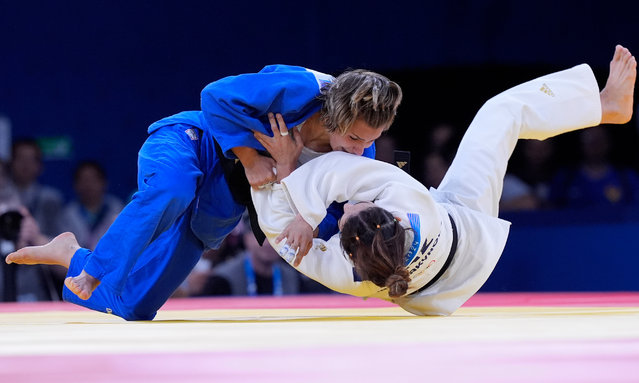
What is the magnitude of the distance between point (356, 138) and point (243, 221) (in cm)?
300

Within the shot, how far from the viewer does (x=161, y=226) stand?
2240 mm

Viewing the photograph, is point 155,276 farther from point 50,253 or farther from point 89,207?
point 89,207

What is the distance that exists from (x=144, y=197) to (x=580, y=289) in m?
3.29

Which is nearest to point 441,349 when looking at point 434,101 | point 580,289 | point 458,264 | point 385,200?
point 385,200

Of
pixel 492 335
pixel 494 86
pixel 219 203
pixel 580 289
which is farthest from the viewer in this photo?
pixel 494 86

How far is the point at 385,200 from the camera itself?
208cm

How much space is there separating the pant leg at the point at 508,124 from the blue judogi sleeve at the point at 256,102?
1.58ft

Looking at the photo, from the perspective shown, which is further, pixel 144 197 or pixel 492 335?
pixel 144 197

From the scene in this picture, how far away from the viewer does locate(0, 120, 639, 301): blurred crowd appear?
16.1 feet

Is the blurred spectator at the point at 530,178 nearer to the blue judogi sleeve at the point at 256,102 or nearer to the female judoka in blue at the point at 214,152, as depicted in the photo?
the female judoka in blue at the point at 214,152

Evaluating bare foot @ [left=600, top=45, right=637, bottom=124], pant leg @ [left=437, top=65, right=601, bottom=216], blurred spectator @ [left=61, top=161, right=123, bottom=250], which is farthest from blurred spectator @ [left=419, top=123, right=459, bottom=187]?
pant leg @ [left=437, top=65, right=601, bottom=216]

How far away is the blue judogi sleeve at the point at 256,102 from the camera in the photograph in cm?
223

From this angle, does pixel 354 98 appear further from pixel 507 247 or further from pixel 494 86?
pixel 494 86

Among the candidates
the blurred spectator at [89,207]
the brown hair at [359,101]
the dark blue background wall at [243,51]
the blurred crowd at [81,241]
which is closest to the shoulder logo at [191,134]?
the brown hair at [359,101]
